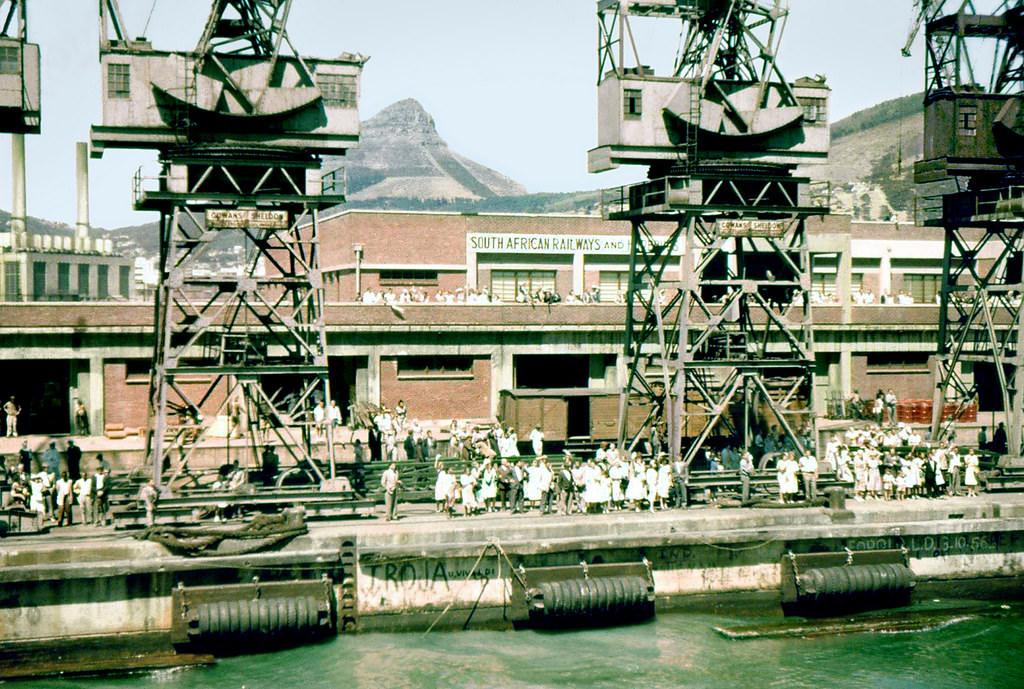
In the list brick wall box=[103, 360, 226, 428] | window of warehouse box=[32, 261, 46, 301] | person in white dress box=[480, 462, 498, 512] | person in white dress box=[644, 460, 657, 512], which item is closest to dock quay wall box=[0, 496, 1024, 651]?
person in white dress box=[644, 460, 657, 512]

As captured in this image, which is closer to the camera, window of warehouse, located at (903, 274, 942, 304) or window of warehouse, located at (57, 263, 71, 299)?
window of warehouse, located at (903, 274, 942, 304)

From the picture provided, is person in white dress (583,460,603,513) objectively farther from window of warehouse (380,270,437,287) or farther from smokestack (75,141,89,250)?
smokestack (75,141,89,250)

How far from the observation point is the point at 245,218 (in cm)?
3184

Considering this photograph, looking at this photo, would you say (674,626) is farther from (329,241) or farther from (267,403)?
(329,241)

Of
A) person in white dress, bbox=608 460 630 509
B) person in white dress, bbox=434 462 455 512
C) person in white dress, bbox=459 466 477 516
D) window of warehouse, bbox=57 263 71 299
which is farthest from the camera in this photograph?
window of warehouse, bbox=57 263 71 299

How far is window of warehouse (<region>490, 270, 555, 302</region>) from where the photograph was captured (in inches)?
2164

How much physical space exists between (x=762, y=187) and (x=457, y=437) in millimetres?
13025

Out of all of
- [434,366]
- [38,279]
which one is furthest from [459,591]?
[38,279]

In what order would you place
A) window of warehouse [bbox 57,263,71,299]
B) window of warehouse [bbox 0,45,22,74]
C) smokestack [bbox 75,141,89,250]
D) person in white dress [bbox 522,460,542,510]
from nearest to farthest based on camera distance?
person in white dress [bbox 522,460,542,510] → window of warehouse [bbox 0,45,22,74] → smokestack [bbox 75,141,89,250] → window of warehouse [bbox 57,263,71,299]

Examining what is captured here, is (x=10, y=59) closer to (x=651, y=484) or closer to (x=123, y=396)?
(x=123, y=396)

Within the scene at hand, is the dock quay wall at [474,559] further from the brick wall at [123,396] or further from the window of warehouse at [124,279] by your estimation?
the window of warehouse at [124,279]

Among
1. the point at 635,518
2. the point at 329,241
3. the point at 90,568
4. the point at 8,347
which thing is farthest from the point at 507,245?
the point at 90,568

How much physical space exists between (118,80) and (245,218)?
5292mm

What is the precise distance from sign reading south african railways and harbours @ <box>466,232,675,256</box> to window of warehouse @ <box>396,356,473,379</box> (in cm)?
882
